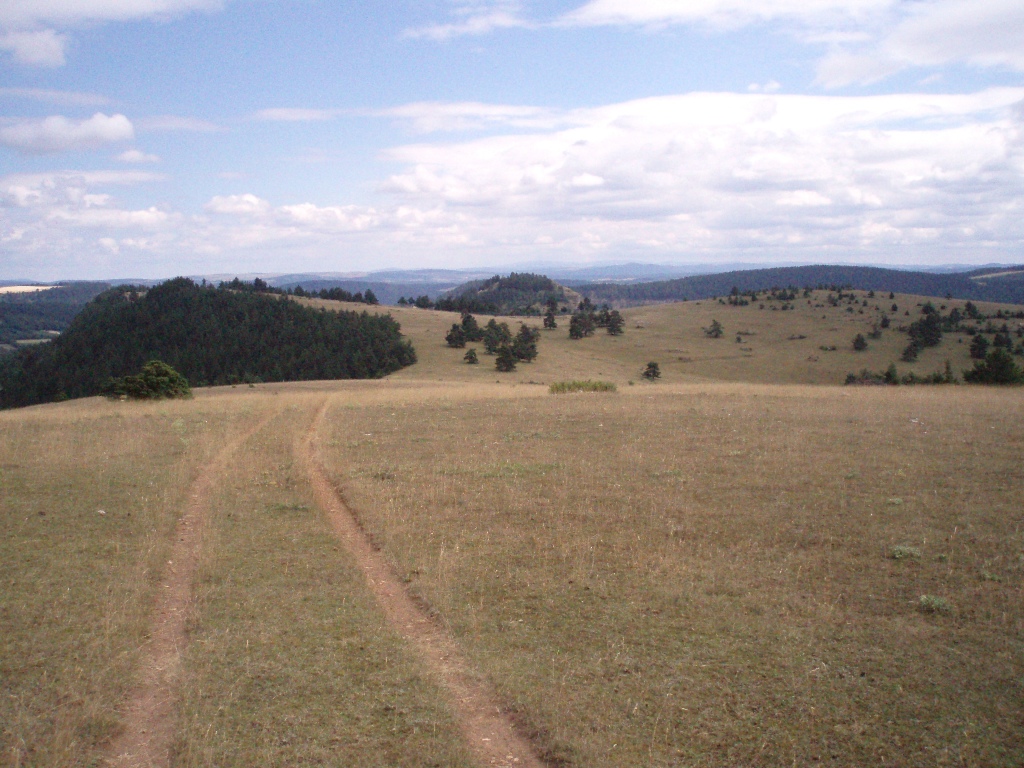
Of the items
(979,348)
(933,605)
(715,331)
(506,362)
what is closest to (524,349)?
(506,362)

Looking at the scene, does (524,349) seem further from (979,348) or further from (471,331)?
(979,348)

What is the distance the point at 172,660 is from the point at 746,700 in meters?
6.34

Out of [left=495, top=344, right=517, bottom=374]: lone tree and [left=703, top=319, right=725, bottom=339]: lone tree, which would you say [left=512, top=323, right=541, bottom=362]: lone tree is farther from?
[left=703, top=319, right=725, bottom=339]: lone tree

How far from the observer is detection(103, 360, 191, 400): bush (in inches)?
1336

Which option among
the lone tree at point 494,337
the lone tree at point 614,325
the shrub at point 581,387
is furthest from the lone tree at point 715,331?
the shrub at point 581,387

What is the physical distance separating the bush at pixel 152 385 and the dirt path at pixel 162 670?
79.5 ft

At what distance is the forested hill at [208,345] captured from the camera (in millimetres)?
88688

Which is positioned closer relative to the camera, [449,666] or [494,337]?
[449,666]

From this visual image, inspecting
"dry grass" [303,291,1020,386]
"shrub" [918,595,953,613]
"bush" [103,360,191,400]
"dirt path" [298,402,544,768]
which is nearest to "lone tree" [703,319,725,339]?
"dry grass" [303,291,1020,386]

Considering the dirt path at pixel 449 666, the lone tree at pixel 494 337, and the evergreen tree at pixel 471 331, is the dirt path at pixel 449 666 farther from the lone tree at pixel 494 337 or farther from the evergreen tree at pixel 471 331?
the evergreen tree at pixel 471 331

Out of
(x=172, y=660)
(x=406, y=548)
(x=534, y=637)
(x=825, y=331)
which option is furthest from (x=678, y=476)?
(x=825, y=331)

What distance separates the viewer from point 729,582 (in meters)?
9.92

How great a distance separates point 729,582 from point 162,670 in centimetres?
746

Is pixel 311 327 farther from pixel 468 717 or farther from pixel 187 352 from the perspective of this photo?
pixel 468 717
